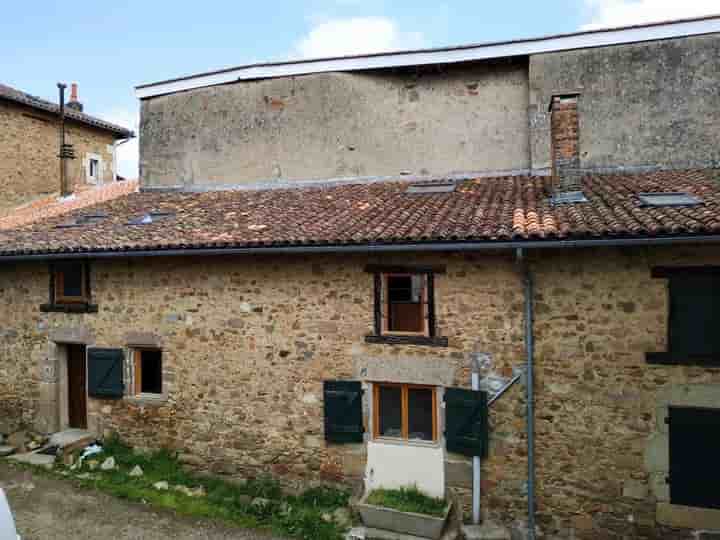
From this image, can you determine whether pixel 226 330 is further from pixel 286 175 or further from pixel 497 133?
pixel 497 133

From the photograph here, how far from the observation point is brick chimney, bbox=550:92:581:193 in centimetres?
832

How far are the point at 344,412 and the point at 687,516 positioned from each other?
452 centimetres

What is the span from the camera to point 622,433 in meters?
6.39

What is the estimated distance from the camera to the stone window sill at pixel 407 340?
7103 mm

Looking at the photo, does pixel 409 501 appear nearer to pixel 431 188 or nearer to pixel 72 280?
pixel 431 188

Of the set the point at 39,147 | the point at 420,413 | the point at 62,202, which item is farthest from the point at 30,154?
the point at 420,413

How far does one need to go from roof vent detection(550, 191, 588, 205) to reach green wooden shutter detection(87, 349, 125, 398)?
7.68 meters

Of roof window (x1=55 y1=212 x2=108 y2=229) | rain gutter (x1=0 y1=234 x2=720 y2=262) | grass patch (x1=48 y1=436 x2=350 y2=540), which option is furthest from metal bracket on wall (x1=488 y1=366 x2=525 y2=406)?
roof window (x1=55 y1=212 x2=108 y2=229)

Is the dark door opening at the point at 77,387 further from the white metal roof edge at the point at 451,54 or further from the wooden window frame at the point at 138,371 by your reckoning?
the white metal roof edge at the point at 451,54

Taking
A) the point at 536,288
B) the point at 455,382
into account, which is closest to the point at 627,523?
the point at 455,382

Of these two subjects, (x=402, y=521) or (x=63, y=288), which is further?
(x=63, y=288)

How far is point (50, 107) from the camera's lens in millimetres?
16484

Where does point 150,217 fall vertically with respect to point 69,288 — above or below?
above

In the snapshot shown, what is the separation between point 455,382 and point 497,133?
20.7 feet
